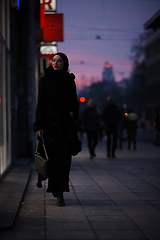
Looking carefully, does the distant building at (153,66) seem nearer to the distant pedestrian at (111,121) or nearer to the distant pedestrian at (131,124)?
the distant pedestrian at (131,124)

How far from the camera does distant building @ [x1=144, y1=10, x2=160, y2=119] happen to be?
218 ft

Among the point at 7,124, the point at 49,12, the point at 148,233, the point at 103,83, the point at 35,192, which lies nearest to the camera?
the point at 148,233

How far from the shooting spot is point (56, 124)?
621cm

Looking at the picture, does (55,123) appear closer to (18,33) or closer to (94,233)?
(94,233)

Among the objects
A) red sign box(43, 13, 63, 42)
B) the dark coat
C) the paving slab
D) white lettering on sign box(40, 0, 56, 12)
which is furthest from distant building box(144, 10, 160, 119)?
the paving slab

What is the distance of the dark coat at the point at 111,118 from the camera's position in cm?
1416

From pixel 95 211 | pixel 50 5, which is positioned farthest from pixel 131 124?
pixel 95 211

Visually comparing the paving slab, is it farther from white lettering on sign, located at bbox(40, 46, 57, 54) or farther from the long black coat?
white lettering on sign, located at bbox(40, 46, 57, 54)

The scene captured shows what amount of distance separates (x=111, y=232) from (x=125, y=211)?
3.58 ft

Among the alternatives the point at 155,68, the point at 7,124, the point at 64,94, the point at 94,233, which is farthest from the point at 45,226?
the point at 155,68

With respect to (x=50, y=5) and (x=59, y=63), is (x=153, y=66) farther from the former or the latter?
(x=59, y=63)

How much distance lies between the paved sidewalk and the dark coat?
16.6 feet

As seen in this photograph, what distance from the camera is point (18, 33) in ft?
44.1

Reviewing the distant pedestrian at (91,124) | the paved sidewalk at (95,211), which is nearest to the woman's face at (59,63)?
the paved sidewalk at (95,211)
